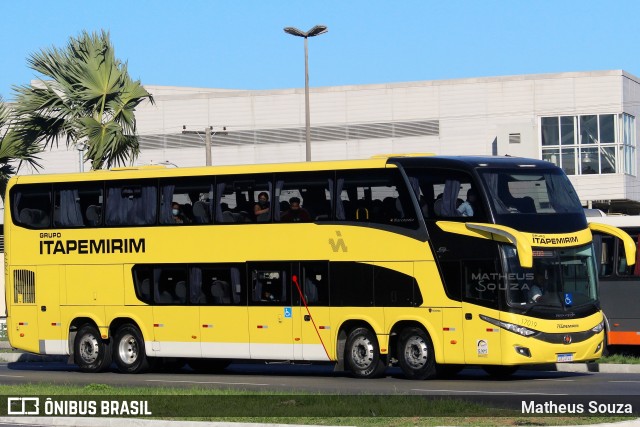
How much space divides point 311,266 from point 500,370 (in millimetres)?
4032

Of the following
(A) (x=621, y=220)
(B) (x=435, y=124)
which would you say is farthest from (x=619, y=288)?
(B) (x=435, y=124)

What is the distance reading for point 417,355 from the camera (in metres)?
24.4

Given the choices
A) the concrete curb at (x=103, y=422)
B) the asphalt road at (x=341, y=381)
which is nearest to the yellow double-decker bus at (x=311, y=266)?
the asphalt road at (x=341, y=381)

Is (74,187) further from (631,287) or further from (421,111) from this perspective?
(421,111)

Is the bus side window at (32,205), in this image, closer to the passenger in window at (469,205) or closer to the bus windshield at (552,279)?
the passenger in window at (469,205)

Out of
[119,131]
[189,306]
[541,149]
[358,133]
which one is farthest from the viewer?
[358,133]

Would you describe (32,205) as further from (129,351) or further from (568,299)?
(568,299)

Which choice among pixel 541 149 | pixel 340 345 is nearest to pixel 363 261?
pixel 340 345

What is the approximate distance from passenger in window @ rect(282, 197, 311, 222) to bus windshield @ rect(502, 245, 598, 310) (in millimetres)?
4178

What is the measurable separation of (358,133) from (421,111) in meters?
4.38

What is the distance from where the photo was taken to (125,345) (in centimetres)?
2839

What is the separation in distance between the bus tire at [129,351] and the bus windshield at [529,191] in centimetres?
868

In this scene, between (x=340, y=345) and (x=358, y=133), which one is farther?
(x=358, y=133)

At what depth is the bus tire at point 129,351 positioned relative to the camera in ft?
92.3
